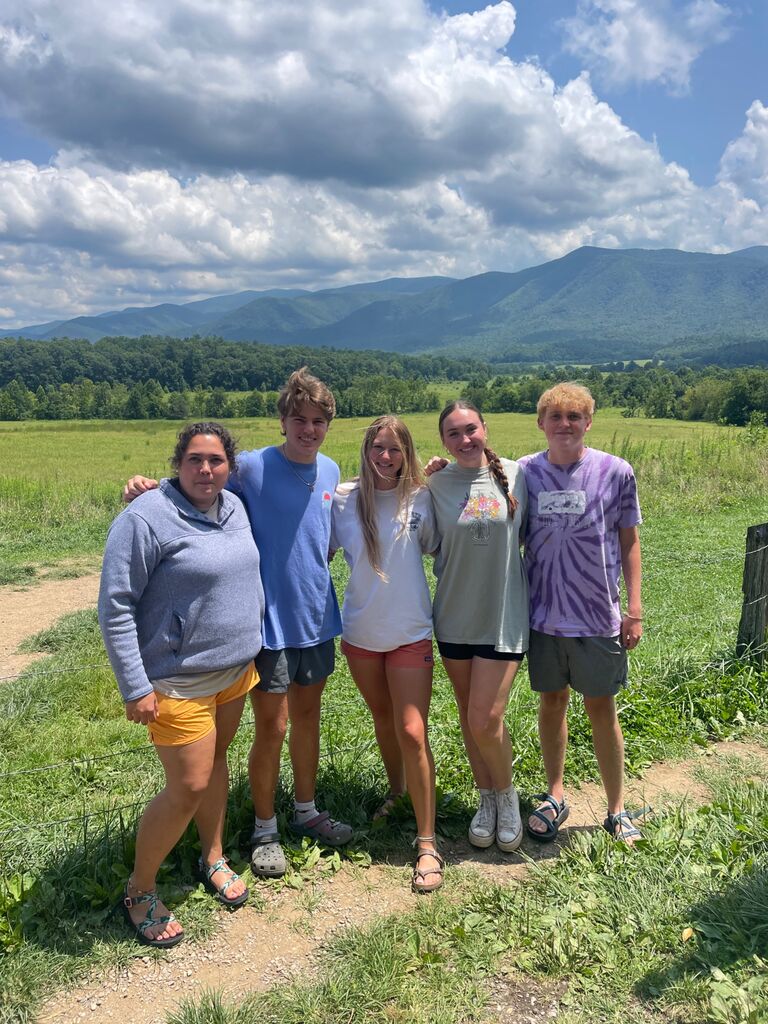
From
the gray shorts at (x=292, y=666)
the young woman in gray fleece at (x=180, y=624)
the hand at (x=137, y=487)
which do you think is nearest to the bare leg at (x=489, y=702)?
the gray shorts at (x=292, y=666)

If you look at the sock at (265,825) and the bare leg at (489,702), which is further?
the sock at (265,825)

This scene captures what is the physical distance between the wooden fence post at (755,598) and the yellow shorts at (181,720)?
3.91 m

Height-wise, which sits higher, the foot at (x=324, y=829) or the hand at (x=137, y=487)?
the hand at (x=137, y=487)

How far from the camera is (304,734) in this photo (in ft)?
10.8

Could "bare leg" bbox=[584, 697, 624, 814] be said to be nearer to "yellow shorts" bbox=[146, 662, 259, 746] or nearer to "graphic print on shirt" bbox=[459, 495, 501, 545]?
"graphic print on shirt" bbox=[459, 495, 501, 545]

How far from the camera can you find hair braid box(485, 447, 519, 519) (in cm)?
310

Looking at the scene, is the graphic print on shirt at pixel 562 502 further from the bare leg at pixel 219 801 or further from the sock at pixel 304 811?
the sock at pixel 304 811

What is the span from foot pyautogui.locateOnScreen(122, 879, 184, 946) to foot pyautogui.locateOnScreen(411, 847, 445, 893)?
40.3 inches

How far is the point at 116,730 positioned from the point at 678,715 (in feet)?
13.3

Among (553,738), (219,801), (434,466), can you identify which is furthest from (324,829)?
(434,466)

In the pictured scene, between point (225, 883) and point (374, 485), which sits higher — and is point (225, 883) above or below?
below

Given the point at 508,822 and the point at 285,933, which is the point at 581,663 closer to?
the point at 508,822

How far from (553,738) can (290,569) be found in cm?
168

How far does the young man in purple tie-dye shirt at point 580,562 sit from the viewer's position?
10.4 feet
